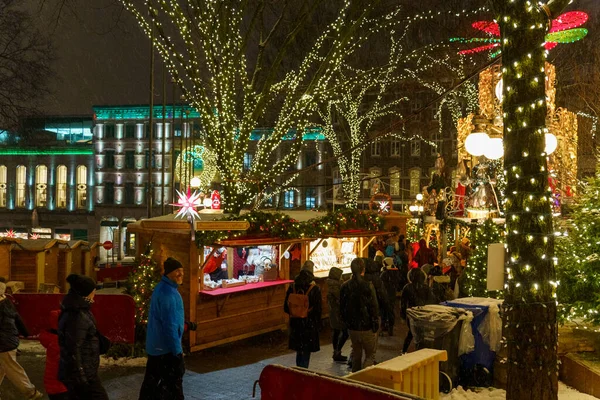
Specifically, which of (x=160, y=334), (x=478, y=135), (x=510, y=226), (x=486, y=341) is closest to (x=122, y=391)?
(x=160, y=334)

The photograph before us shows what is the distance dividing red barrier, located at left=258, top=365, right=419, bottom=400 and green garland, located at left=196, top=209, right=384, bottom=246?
6.17m

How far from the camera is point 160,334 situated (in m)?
6.79

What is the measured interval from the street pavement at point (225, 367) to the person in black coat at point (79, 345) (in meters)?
2.81

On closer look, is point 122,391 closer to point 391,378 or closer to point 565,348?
point 391,378

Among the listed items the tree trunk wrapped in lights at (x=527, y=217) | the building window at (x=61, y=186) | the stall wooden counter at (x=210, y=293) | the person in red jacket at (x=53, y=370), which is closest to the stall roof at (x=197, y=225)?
the stall wooden counter at (x=210, y=293)

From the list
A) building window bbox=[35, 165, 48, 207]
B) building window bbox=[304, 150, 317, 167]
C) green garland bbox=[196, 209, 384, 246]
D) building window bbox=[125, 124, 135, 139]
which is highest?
building window bbox=[125, 124, 135, 139]

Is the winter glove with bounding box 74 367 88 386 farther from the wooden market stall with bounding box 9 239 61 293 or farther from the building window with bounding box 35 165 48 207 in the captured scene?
the building window with bounding box 35 165 48 207

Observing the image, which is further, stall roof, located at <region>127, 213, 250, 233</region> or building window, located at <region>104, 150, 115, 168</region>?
building window, located at <region>104, 150, 115, 168</region>

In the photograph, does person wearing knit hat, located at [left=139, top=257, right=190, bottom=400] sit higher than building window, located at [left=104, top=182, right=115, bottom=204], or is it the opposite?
building window, located at [left=104, top=182, right=115, bottom=204]

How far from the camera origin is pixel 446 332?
8367 mm

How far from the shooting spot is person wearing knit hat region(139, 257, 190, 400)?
6.72 metres

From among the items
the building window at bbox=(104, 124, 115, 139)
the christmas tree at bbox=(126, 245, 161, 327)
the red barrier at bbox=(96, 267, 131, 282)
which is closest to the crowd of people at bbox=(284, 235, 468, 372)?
the christmas tree at bbox=(126, 245, 161, 327)

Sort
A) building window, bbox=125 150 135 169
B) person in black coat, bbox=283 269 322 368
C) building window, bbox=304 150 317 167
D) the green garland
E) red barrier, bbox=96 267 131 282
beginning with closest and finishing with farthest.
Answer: person in black coat, bbox=283 269 322 368 < the green garland < red barrier, bbox=96 267 131 282 < building window, bbox=304 150 317 167 < building window, bbox=125 150 135 169

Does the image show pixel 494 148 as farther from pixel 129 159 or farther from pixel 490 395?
pixel 129 159
